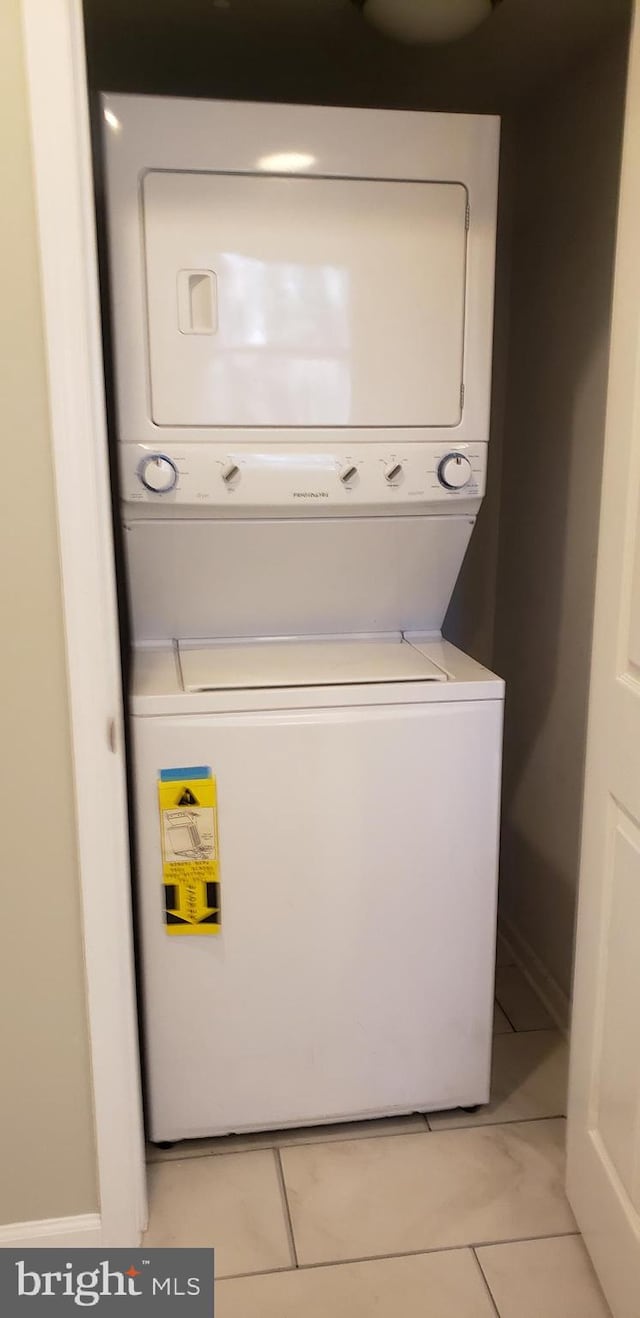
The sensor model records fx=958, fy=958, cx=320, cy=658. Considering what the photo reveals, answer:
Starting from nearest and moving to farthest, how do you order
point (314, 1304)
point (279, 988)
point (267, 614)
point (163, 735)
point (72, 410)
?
point (72, 410) → point (314, 1304) → point (163, 735) → point (279, 988) → point (267, 614)

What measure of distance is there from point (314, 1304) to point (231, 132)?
1.78 metres

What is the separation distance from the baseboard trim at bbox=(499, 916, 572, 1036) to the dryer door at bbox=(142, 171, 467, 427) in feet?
4.20

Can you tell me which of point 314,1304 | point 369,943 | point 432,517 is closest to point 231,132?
point 432,517

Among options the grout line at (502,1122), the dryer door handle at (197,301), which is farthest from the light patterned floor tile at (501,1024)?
the dryer door handle at (197,301)

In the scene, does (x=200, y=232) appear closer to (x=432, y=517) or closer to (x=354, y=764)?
(x=432, y=517)

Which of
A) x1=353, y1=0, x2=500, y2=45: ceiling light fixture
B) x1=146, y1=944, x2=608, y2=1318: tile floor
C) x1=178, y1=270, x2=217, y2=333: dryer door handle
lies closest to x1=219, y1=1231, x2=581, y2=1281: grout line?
x1=146, y1=944, x2=608, y2=1318: tile floor

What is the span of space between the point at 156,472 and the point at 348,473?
322mm

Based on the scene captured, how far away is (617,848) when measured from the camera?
1.37 meters

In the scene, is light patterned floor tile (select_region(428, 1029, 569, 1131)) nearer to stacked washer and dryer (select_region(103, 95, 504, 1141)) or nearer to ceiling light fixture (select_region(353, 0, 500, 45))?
stacked washer and dryer (select_region(103, 95, 504, 1141))

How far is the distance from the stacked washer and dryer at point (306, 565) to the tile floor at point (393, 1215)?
62 mm

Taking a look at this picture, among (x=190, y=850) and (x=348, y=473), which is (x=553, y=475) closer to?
(x=348, y=473)

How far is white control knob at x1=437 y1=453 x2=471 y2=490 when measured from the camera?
1654 millimetres

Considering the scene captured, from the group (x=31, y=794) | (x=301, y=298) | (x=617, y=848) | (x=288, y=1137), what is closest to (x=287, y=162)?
(x=301, y=298)

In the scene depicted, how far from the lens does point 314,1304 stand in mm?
1433
